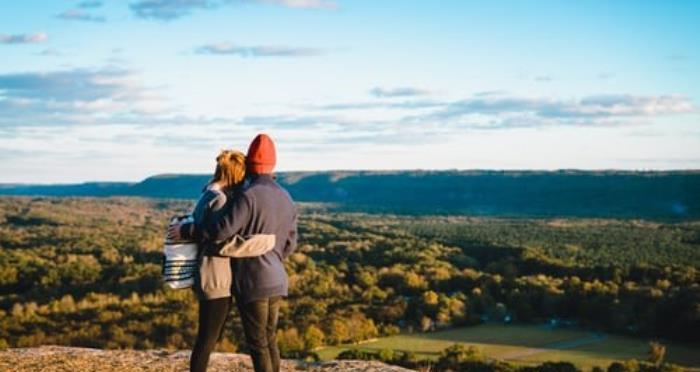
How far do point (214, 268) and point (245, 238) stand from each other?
1.11ft

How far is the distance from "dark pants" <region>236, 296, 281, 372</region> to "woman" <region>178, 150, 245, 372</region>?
0.19 metres

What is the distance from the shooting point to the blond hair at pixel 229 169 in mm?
6484

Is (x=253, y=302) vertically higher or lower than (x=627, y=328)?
higher

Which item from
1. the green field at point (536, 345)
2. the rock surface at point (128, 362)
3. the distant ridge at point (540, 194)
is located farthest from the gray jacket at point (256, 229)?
the distant ridge at point (540, 194)

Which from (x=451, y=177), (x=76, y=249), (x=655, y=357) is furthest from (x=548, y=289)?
(x=451, y=177)

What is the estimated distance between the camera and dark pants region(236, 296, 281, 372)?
6.41 metres

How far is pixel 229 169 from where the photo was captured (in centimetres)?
648

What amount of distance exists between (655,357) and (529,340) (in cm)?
608

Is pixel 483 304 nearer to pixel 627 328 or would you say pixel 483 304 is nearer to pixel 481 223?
pixel 627 328

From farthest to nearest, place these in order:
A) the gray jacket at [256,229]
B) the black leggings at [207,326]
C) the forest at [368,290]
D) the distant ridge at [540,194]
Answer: the distant ridge at [540,194]
the forest at [368,290]
the black leggings at [207,326]
the gray jacket at [256,229]

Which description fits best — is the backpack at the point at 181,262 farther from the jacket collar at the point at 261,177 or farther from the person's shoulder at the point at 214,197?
the jacket collar at the point at 261,177

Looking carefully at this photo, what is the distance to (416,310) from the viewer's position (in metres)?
38.4

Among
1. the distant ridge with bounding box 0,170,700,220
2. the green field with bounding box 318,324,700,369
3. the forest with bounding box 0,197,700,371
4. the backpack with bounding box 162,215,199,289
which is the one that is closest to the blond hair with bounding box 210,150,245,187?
the backpack with bounding box 162,215,199,289

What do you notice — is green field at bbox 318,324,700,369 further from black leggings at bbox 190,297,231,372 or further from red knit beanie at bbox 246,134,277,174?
red knit beanie at bbox 246,134,277,174
